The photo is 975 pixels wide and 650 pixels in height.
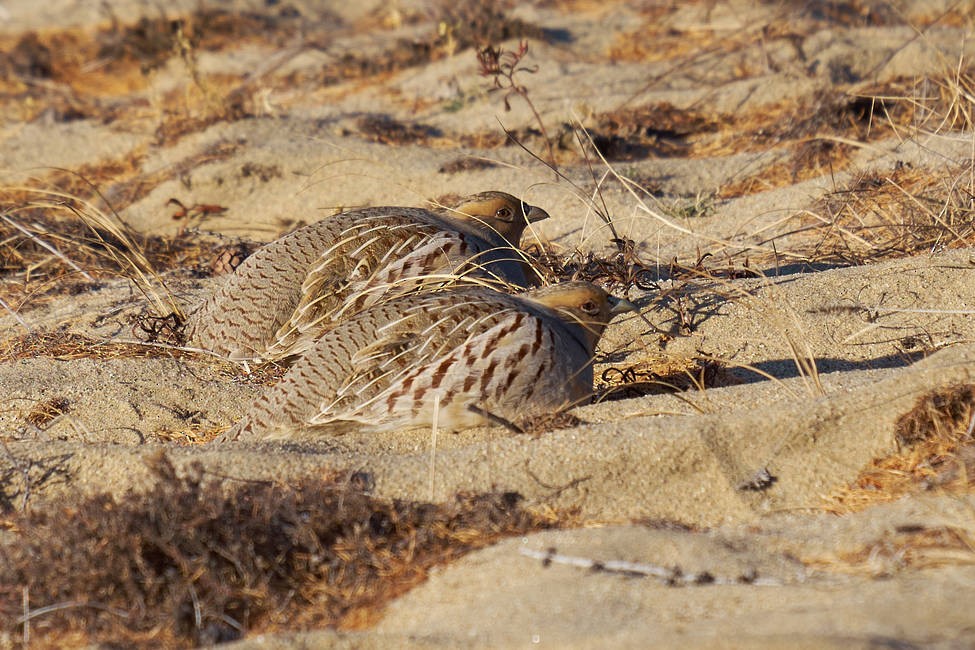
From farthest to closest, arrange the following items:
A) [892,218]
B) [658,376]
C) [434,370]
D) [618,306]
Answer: [892,218]
[658,376]
[618,306]
[434,370]

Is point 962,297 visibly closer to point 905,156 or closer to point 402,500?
point 905,156

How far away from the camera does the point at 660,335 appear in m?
4.91

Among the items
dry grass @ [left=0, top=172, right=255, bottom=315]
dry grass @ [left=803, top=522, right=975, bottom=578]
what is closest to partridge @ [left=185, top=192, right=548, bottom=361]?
dry grass @ [left=0, top=172, right=255, bottom=315]

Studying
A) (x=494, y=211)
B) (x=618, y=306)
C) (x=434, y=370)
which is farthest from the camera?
(x=494, y=211)

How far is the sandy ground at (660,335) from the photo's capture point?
2535 millimetres

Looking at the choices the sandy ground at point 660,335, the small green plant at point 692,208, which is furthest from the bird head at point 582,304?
the small green plant at point 692,208

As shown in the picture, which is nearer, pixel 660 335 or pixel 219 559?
pixel 219 559

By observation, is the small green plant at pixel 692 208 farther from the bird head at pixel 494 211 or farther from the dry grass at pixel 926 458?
the dry grass at pixel 926 458

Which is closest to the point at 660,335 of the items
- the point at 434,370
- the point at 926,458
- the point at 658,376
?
the point at 658,376

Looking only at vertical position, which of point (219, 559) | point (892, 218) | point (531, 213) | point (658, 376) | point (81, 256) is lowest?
point (658, 376)

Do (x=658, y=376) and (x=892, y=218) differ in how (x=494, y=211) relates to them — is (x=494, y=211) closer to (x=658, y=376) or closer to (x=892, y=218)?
(x=658, y=376)

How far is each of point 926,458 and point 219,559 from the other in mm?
2194

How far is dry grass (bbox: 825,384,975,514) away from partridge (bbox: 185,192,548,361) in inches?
84.7

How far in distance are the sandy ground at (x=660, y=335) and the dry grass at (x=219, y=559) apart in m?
0.15
